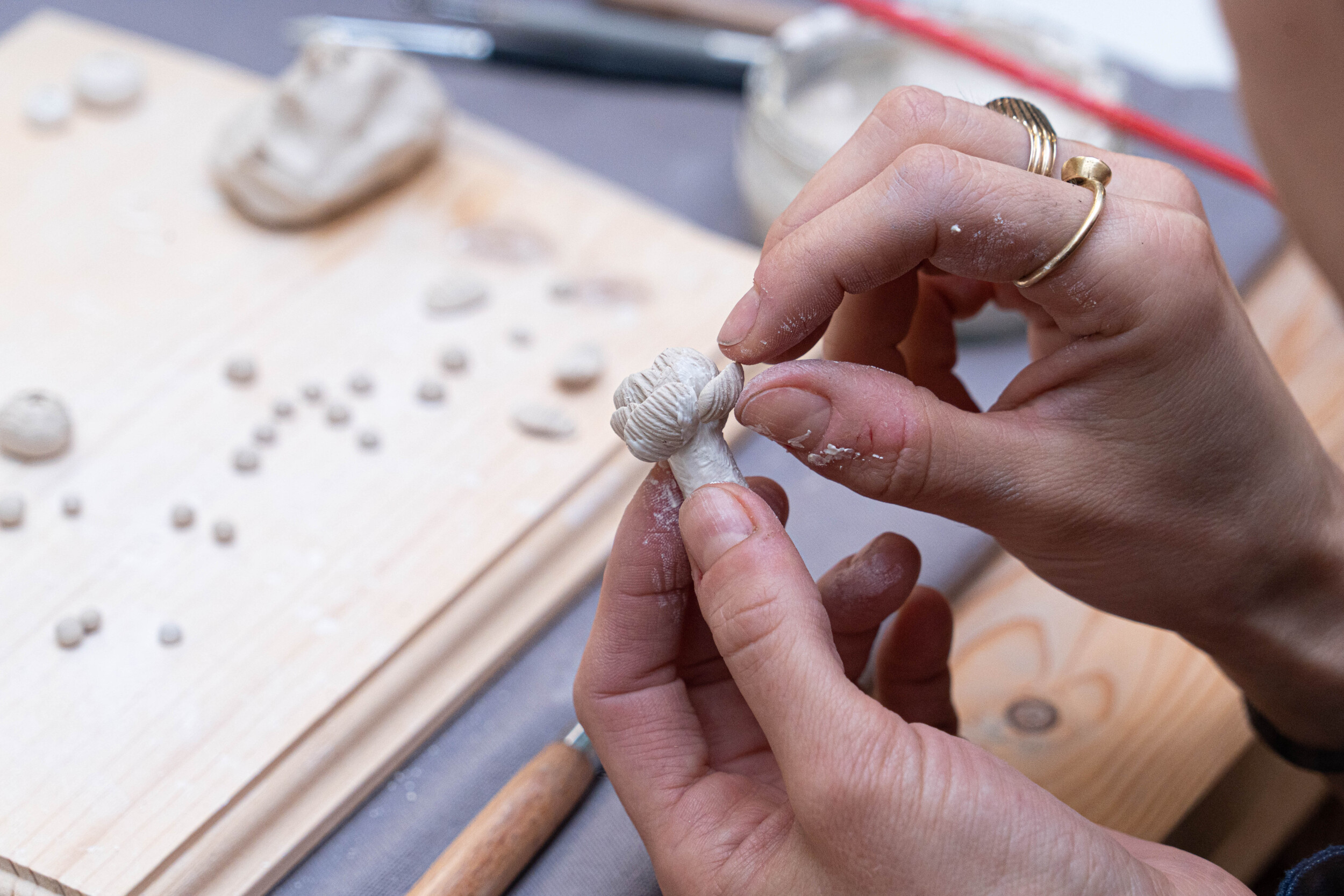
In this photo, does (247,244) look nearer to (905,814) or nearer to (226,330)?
(226,330)

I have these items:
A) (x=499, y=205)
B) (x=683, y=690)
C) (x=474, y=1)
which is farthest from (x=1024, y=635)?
(x=474, y=1)

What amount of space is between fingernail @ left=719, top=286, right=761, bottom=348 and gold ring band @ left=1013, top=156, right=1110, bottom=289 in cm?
16

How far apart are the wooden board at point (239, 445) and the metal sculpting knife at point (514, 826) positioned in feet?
0.43

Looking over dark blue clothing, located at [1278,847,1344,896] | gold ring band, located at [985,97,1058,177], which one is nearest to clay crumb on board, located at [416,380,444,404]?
gold ring band, located at [985,97,1058,177]

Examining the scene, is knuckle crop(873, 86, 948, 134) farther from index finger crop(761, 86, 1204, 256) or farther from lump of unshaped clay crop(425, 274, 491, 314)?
lump of unshaped clay crop(425, 274, 491, 314)

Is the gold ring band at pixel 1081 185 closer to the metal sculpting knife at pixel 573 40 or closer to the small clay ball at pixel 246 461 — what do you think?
the small clay ball at pixel 246 461

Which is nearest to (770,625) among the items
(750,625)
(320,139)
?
(750,625)

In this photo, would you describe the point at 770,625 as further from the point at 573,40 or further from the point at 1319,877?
the point at 573,40

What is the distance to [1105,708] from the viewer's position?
959 millimetres

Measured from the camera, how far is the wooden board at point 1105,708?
905 millimetres

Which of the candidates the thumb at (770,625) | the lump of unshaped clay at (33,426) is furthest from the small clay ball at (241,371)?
the thumb at (770,625)

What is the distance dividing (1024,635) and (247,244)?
0.91 meters

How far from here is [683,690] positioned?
0.77 m

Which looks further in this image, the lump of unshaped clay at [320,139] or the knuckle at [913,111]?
the lump of unshaped clay at [320,139]
